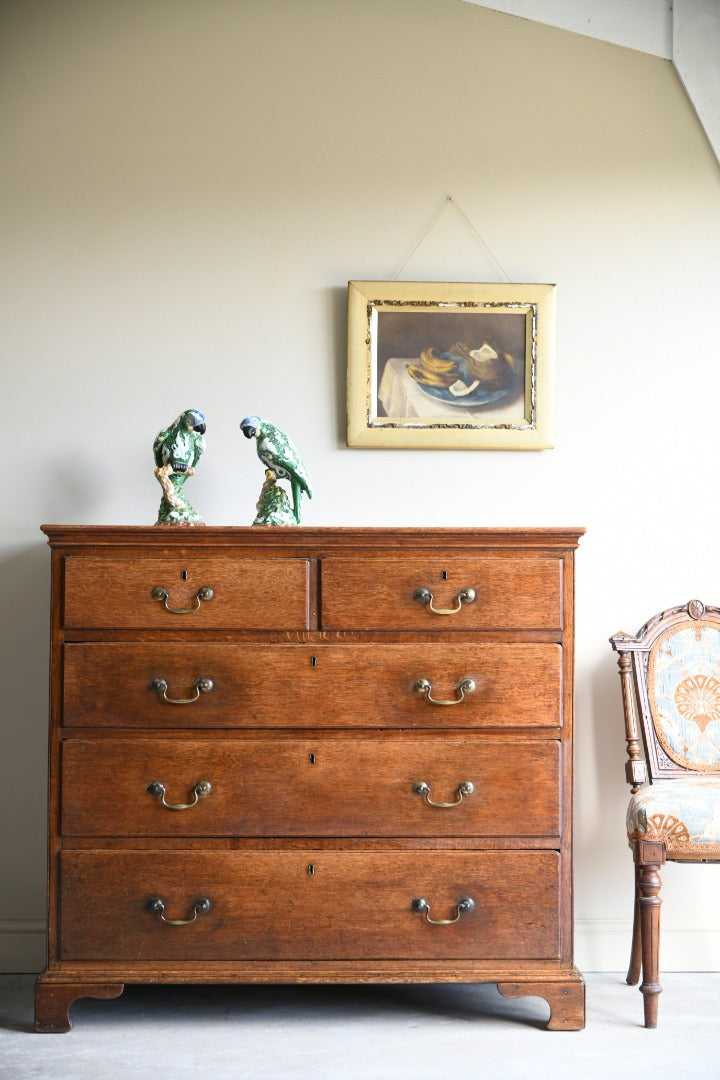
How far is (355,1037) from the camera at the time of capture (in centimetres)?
247

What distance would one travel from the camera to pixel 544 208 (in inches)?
125

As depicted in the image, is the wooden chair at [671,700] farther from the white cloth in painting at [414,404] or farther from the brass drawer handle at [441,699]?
the white cloth in painting at [414,404]

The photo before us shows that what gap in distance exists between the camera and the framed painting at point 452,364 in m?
3.10

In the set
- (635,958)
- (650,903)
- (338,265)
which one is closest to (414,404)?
(338,265)

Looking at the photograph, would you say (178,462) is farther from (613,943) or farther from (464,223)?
(613,943)

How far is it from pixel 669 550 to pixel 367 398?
1061mm

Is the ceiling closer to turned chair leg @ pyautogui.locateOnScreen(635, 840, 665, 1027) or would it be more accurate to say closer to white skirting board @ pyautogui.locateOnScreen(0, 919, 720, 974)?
turned chair leg @ pyautogui.locateOnScreen(635, 840, 665, 1027)

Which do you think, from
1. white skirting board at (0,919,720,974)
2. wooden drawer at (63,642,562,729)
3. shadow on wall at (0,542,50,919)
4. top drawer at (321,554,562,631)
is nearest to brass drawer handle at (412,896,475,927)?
wooden drawer at (63,642,562,729)

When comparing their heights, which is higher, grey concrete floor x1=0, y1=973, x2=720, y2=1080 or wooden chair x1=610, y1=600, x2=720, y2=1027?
wooden chair x1=610, y1=600, x2=720, y2=1027

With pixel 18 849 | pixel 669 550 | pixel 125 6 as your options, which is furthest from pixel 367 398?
pixel 18 849

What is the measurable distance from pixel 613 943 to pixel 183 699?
5.16 feet

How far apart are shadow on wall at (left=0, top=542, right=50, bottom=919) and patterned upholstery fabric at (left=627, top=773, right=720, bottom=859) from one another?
1760mm

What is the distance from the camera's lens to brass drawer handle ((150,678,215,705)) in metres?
2.47

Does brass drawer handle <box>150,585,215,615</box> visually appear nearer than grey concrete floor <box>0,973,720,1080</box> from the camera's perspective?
No
